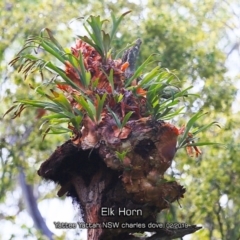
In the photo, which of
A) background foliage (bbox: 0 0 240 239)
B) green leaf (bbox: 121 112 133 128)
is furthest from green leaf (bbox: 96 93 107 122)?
background foliage (bbox: 0 0 240 239)

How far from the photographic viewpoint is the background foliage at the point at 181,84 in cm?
473

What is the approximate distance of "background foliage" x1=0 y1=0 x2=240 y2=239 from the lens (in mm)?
4730

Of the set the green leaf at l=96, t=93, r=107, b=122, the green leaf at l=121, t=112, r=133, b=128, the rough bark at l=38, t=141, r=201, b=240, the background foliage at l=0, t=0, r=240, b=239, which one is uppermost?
the background foliage at l=0, t=0, r=240, b=239

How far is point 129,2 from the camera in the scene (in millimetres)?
5602

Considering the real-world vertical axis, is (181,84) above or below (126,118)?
above

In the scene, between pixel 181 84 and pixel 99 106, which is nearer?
pixel 99 106

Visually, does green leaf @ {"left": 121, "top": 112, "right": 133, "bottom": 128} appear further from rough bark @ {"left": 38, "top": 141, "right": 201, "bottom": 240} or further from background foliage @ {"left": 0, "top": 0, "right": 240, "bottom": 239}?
background foliage @ {"left": 0, "top": 0, "right": 240, "bottom": 239}

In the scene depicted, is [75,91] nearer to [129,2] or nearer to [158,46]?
[158,46]

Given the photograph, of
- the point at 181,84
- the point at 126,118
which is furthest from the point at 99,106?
the point at 181,84

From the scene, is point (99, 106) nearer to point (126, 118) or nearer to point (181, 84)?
point (126, 118)

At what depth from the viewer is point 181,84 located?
4.54 meters

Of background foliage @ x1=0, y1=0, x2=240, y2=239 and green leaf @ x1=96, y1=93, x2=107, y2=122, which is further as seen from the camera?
background foliage @ x1=0, y1=0, x2=240, y2=239

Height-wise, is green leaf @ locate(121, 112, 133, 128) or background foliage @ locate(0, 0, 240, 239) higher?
background foliage @ locate(0, 0, 240, 239)

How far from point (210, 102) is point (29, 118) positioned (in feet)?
5.98
